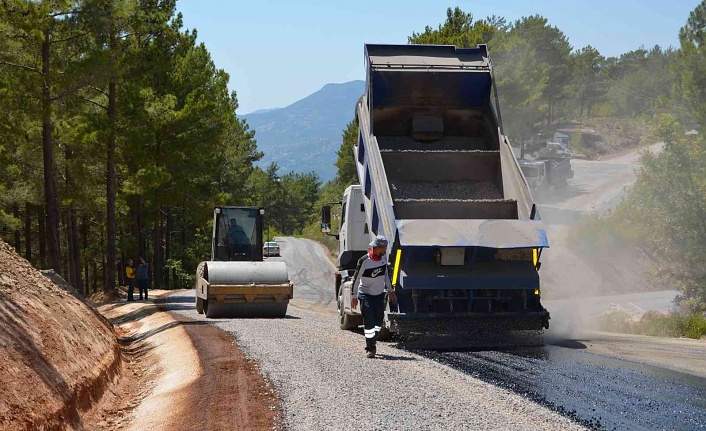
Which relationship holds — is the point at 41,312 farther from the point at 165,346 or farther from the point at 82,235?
the point at 82,235

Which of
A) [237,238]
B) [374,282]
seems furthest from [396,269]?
[237,238]

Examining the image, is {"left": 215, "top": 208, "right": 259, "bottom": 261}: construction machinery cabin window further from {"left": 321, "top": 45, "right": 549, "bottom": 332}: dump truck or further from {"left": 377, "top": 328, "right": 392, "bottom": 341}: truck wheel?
{"left": 377, "top": 328, "right": 392, "bottom": 341}: truck wheel

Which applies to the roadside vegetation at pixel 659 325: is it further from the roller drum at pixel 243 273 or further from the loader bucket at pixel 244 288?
the roller drum at pixel 243 273

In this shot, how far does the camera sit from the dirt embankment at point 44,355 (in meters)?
7.79

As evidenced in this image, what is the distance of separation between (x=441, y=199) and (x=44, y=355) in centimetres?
633

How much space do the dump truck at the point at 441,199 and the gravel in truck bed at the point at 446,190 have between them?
0.02 m

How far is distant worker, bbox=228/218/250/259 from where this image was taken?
69.2 ft

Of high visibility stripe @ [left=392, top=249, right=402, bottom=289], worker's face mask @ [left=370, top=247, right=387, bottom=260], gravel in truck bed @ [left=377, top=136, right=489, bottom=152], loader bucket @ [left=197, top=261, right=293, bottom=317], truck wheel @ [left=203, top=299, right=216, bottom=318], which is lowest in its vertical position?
truck wheel @ [left=203, top=299, right=216, bottom=318]

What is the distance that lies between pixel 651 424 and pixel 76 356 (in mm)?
7278

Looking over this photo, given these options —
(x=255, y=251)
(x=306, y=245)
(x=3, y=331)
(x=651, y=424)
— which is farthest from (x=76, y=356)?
(x=306, y=245)

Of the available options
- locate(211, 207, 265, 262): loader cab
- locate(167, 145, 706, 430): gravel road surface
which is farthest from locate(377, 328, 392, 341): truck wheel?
locate(211, 207, 265, 262): loader cab

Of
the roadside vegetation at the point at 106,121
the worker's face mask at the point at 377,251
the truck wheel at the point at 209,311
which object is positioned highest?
the roadside vegetation at the point at 106,121

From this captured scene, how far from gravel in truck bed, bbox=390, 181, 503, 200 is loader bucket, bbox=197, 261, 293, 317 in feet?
23.1

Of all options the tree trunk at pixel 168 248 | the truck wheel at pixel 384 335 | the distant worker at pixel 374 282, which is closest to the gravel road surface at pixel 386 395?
the truck wheel at pixel 384 335
